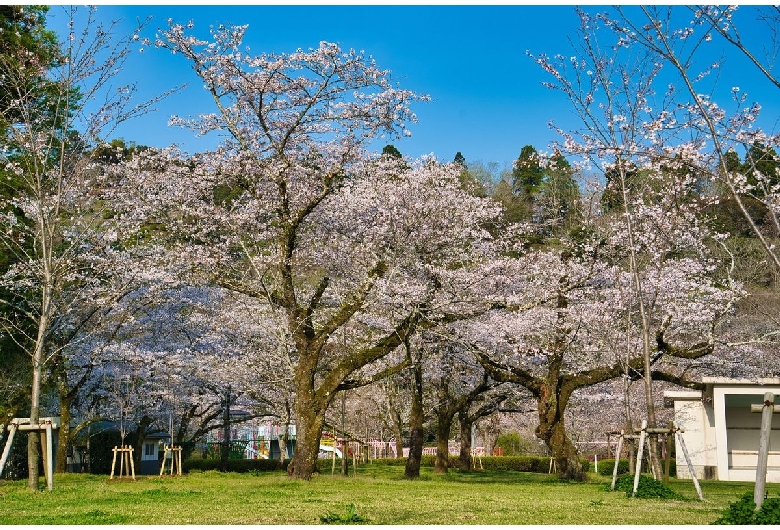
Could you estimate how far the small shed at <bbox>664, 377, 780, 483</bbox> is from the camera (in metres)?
21.2

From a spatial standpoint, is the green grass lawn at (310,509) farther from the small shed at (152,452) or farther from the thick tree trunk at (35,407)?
the small shed at (152,452)

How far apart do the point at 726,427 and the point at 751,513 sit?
1809cm

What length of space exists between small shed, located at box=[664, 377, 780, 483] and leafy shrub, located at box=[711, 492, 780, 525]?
14569 millimetres

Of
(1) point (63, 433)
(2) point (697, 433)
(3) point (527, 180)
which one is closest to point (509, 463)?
(2) point (697, 433)

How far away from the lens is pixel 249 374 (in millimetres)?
24281

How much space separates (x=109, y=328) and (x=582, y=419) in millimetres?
20633

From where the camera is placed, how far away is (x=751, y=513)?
665cm

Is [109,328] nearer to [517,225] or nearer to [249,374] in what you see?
[249,374]

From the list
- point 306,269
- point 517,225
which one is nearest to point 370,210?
point 306,269

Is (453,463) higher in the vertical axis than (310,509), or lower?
lower

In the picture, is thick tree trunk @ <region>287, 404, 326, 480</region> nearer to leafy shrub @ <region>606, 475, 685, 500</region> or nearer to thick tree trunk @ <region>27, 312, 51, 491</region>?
thick tree trunk @ <region>27, 312, 51, 491</region>

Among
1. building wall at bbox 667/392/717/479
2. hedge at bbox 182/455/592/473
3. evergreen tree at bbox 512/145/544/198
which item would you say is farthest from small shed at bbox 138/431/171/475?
evergreen tree at bbox 512/145/544/198

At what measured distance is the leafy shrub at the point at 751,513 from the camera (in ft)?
21.1

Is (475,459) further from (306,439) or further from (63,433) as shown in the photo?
(306,439)
